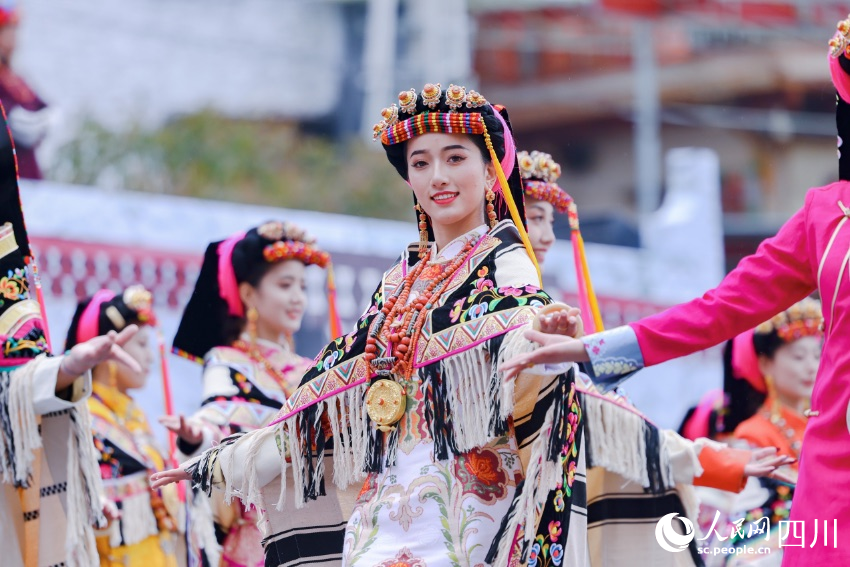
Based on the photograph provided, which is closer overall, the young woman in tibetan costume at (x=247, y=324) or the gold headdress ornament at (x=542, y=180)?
the gold headdress ornament at (x=542, y=180)

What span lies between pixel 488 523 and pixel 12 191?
2.12 metres

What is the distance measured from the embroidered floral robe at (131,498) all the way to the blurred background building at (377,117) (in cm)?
306

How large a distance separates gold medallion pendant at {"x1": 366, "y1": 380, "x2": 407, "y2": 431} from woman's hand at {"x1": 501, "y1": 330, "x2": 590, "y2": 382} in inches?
20.7

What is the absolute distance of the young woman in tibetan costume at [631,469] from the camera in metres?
5.14

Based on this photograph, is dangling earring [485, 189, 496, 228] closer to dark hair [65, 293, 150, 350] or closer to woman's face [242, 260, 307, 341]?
woman's face [242, 260, 307, 341]

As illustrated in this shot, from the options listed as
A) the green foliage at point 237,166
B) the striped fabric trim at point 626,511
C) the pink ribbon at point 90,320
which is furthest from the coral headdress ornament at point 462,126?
the green foliage at point 237,166

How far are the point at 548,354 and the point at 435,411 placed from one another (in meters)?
0.55

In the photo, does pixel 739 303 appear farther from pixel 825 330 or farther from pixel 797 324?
pixel 797 324

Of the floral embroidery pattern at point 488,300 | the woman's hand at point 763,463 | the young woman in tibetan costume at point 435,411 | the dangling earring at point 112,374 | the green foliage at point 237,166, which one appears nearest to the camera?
the young woman in tibetan costume at point 435,411

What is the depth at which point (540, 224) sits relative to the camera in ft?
17.9

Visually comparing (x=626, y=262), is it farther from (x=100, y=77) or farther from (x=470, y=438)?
(x=470, y=438)

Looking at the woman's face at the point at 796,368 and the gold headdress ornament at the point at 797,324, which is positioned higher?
the gold headdress ornament at the point at 797,324

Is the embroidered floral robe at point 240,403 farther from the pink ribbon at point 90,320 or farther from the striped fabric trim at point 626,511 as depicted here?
the striped fabric trim at point 626,511

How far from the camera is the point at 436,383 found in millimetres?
3967
